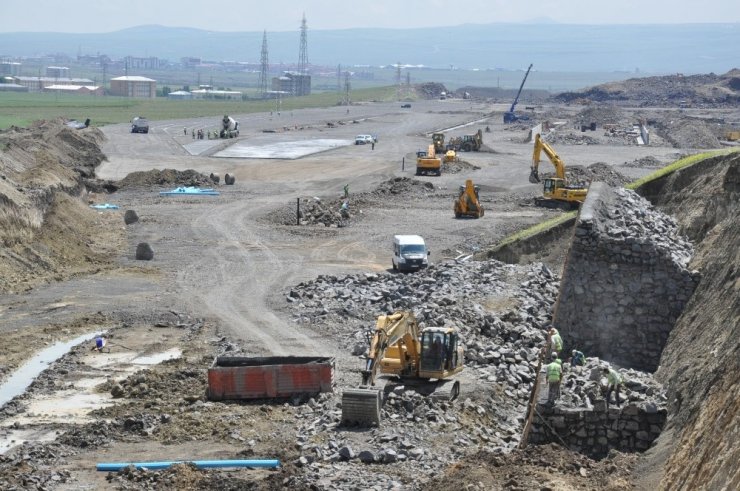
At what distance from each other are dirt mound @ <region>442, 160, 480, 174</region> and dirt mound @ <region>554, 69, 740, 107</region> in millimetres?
94977

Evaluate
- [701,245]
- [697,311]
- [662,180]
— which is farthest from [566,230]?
[697,311]

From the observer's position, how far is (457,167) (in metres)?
74.6

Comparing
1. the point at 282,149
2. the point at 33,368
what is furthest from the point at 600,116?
the point at 33,368

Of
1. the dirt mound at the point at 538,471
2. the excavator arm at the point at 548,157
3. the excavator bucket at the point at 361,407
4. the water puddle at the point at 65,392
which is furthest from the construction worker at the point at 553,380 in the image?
the excavator arm at the point at 548,157

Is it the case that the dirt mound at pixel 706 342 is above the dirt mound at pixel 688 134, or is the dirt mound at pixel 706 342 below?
above

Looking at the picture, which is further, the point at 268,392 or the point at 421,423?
the point at 268,392

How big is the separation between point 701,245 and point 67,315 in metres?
17.8

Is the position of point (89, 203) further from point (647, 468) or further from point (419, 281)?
point (647, 468)

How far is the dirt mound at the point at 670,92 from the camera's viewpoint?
166625mm

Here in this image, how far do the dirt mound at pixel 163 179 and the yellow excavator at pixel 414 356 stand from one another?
41.4 meters

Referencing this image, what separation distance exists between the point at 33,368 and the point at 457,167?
157ft

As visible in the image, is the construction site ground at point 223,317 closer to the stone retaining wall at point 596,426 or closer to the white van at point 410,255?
the stone retaining wall at point 596,426

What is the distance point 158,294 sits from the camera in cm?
3784

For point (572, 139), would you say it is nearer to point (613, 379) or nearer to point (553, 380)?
point (613, 379)
